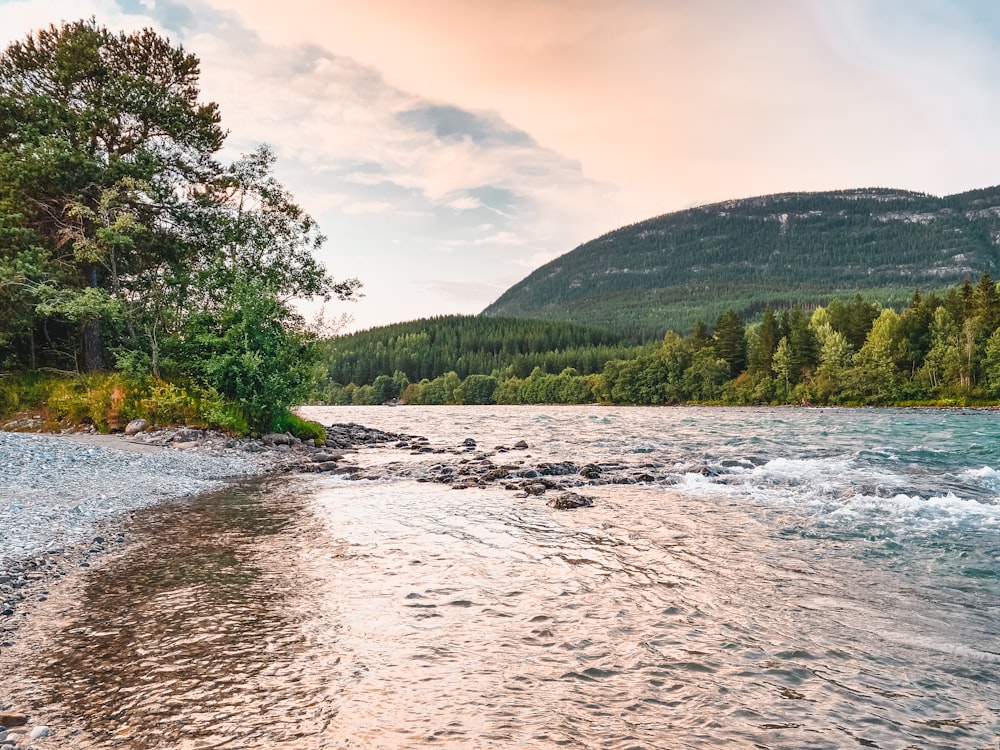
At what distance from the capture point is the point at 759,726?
19.4 feet

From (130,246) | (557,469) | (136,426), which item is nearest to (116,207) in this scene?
(130,246)

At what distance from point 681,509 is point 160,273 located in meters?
32.3

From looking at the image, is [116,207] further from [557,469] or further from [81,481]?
[557,469]

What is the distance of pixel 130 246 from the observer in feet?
108

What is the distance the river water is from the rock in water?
0.89m

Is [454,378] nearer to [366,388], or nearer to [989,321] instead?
[366,388]

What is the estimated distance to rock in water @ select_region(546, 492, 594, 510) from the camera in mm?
18125

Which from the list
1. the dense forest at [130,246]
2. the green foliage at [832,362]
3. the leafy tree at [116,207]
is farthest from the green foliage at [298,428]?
the green foliage at [832,362]

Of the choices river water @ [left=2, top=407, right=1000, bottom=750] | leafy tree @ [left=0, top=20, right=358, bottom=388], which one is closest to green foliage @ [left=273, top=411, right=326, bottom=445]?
leafy tree @ [left=0, top=20, right=358, bottom=388]

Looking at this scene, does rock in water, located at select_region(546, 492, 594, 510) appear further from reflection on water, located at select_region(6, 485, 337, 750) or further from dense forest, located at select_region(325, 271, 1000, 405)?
dense forest, located at select_region(325, 271, 1000, 405)

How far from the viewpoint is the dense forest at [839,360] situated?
87000mm

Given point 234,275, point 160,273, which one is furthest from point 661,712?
point 160,273

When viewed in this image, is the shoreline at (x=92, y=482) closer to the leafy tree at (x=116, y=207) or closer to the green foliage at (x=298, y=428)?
the green foliage at (x=298, y=428)

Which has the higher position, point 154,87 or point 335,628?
point 154,87
